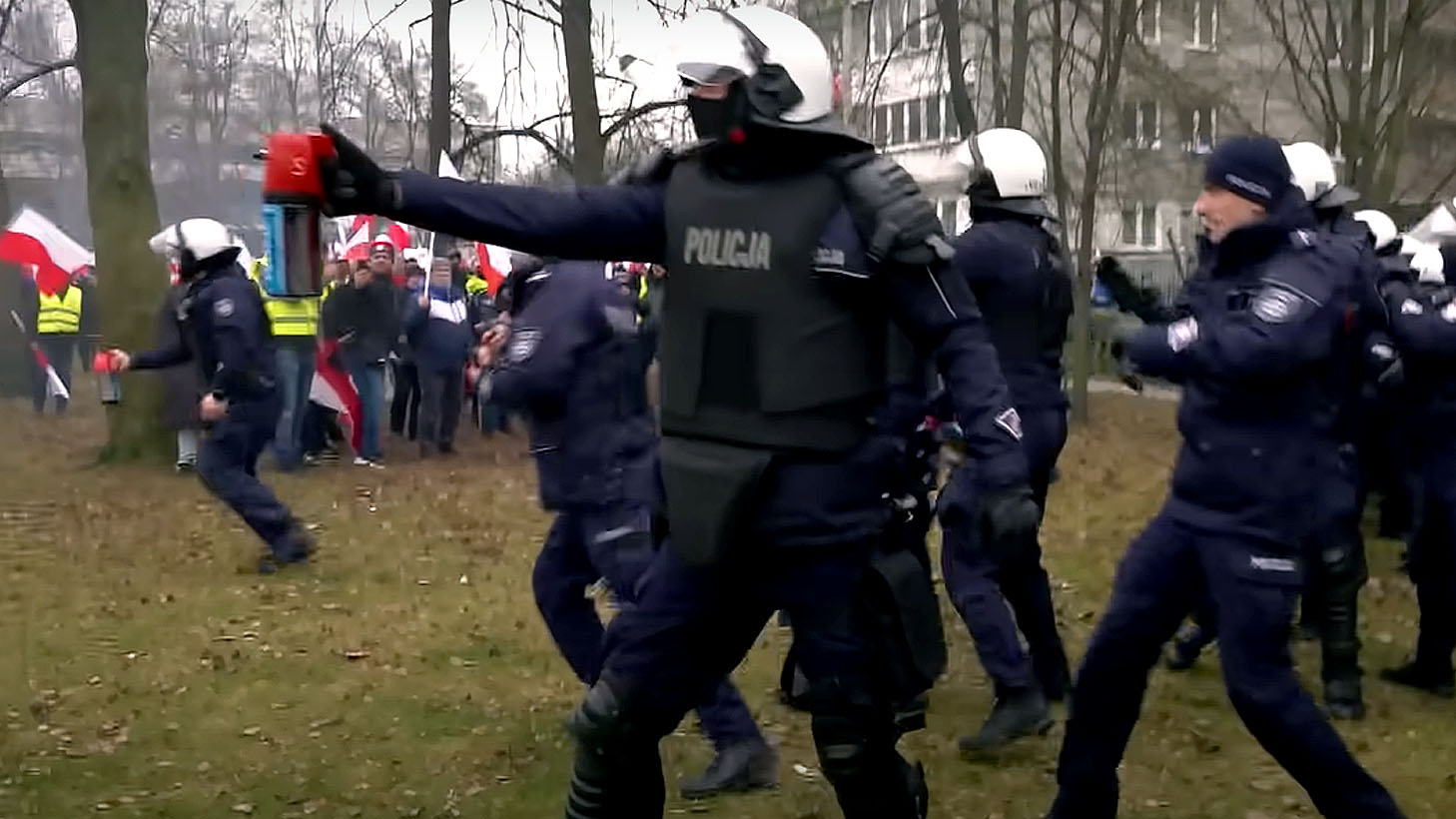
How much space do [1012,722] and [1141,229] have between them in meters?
40.5

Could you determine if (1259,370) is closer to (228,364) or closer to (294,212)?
(294,212)

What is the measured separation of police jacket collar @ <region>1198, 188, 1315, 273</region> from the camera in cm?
474

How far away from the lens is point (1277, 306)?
4.57 metres

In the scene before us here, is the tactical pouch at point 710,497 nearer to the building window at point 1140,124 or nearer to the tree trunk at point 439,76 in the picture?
the tree trunk at point 439,76

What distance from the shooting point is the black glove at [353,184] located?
3861mm

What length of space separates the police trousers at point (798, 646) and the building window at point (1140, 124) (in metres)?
22.7

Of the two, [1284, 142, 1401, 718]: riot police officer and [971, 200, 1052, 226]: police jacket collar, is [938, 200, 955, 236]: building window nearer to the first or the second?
[971, 200, 1052, 226]: police jacket collar

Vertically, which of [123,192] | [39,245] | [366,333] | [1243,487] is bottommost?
[366,333]

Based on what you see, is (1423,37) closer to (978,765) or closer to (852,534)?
(978,765)

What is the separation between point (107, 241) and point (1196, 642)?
10.8 meters

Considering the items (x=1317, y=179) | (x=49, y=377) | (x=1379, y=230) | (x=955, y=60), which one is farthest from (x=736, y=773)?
(x=49, y=377)

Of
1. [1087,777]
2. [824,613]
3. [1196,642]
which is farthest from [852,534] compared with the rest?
[1196,642]

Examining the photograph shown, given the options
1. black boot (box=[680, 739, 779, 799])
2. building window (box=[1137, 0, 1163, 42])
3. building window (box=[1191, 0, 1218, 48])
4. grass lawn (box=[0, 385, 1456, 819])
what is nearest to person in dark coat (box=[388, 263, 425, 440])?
grass lawn (box=[0, 385, 1456, 819])

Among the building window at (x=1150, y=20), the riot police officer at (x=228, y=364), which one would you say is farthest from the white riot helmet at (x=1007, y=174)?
the building window at (x=1150, y=20)
